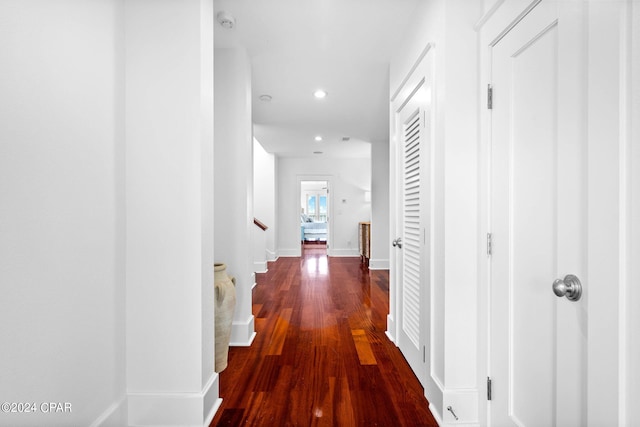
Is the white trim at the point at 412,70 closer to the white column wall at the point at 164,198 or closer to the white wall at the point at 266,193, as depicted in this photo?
the white column wall at the point at 164,198

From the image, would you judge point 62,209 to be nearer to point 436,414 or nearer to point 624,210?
point 624,210

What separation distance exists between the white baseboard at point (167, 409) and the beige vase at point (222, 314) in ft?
1.54

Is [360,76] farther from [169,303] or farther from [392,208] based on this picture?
[169,303]

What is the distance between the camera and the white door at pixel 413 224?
1729 mm

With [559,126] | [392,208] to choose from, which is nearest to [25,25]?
[559,126]

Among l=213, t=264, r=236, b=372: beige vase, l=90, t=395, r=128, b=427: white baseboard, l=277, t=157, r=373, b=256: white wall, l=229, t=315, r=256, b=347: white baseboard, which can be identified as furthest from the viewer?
l=277, t=157, r=373, b=256: white wall

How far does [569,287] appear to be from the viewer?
906 millimetres

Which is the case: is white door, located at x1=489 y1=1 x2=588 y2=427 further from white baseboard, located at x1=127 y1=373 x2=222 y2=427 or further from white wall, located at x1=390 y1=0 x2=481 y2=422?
white baseboard, located at x1=127 y1=373 x2=222 y2=427

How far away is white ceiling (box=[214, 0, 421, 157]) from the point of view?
1.94 m

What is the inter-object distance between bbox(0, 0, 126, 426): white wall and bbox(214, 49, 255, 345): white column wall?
3.21ft

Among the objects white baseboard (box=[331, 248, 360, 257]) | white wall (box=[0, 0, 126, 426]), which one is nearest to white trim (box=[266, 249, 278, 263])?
white baseboard (box=[331, 248, 360, 257])

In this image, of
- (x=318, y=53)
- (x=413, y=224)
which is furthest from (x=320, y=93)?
(x=413, y=224)

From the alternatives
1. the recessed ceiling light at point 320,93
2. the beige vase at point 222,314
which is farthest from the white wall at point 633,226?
the recessed ceiling light at point 320,93

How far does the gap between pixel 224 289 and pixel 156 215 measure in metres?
0.70
